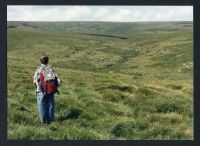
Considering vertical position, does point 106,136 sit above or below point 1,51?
below

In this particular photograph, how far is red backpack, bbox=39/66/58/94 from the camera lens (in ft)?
43.9

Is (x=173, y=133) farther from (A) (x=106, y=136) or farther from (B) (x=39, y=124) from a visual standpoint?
(B) (x=39, y=124)

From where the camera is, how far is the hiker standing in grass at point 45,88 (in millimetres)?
13406

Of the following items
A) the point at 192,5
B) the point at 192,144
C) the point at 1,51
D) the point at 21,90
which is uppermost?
the point at 192,5

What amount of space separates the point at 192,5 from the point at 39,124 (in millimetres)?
4893

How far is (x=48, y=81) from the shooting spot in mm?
13391

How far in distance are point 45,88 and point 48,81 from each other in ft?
0.69

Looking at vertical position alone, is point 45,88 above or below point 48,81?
below

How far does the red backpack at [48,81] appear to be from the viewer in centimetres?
1339

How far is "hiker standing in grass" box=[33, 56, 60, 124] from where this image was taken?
13406mm

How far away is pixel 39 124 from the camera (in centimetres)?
1360

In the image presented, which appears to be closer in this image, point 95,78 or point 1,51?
point 1,51

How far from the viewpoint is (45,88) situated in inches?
530

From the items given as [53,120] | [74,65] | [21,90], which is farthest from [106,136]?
[74,65]
